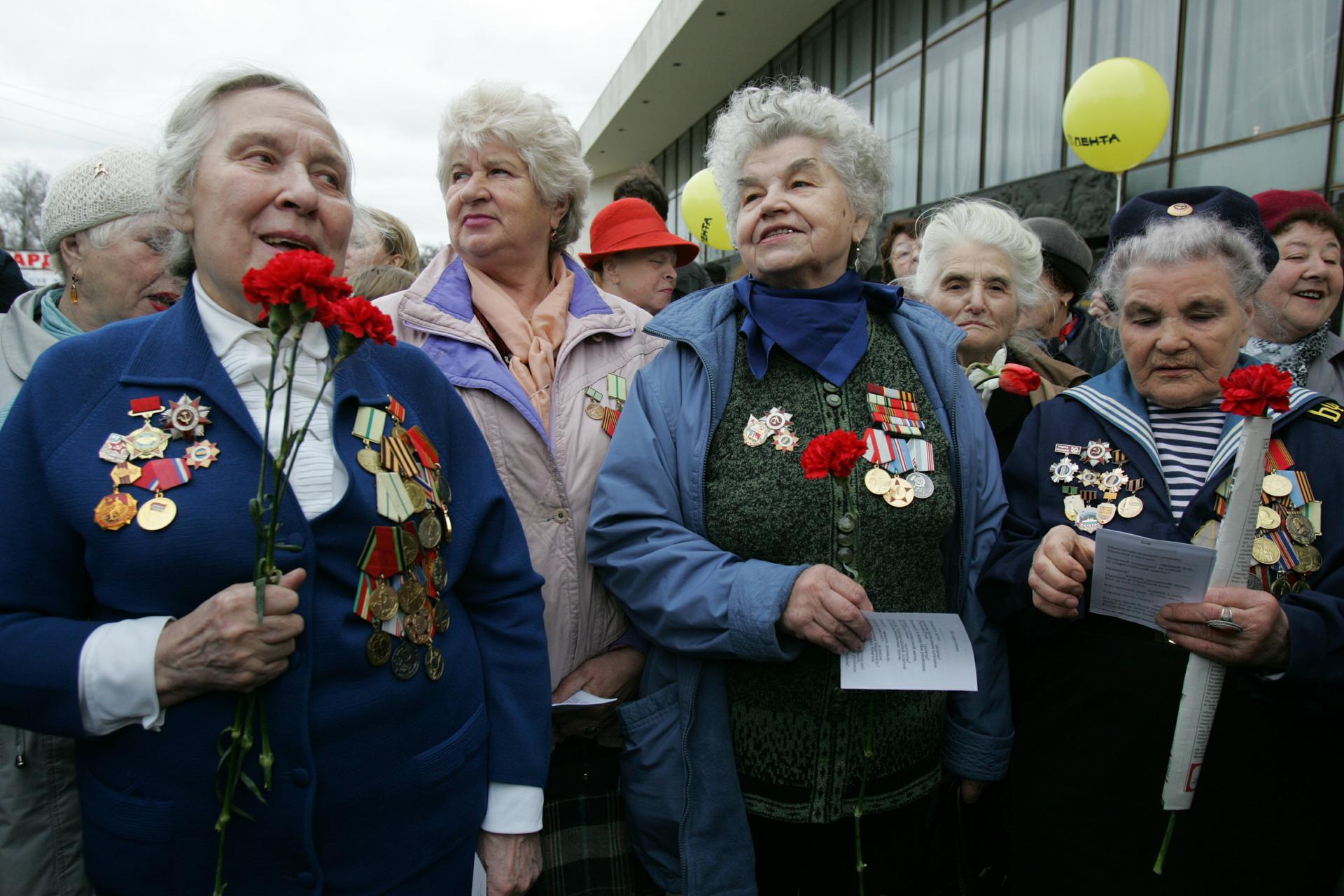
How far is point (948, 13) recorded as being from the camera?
11.9 meters

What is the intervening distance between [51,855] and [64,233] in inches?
64.3

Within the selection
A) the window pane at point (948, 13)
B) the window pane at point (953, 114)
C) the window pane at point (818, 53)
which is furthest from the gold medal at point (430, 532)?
the window pane at point (818, 53)

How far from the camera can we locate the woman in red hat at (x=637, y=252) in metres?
4.40

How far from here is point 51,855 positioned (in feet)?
5.30

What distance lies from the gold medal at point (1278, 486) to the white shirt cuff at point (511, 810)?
5.53 ft

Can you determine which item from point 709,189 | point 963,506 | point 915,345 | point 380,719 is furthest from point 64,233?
point 709,189

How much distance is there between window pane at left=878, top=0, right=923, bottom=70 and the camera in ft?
41.6

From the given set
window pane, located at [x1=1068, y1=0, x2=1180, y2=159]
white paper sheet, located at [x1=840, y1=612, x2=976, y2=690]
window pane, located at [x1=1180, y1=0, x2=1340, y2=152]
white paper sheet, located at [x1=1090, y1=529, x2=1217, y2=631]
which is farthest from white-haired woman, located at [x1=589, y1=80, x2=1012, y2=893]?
window pane, located at [x1=1068, y1=0, x2=1180, y2=159]

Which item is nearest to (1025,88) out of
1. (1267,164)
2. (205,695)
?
(1267,164)

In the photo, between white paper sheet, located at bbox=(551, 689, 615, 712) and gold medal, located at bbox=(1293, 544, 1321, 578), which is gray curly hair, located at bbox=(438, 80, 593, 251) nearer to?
white paper sheet, located at bbox=(551, 689, 615, 712)

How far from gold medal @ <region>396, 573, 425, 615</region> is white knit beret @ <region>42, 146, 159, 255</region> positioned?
148 centimetres

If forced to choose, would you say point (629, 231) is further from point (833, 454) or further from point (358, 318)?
point (358, 318)

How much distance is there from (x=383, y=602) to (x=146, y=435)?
0.48 metres

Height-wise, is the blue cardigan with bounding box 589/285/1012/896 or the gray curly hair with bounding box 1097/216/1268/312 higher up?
the gray curly hair with bounding box 1097/216/1268/312
